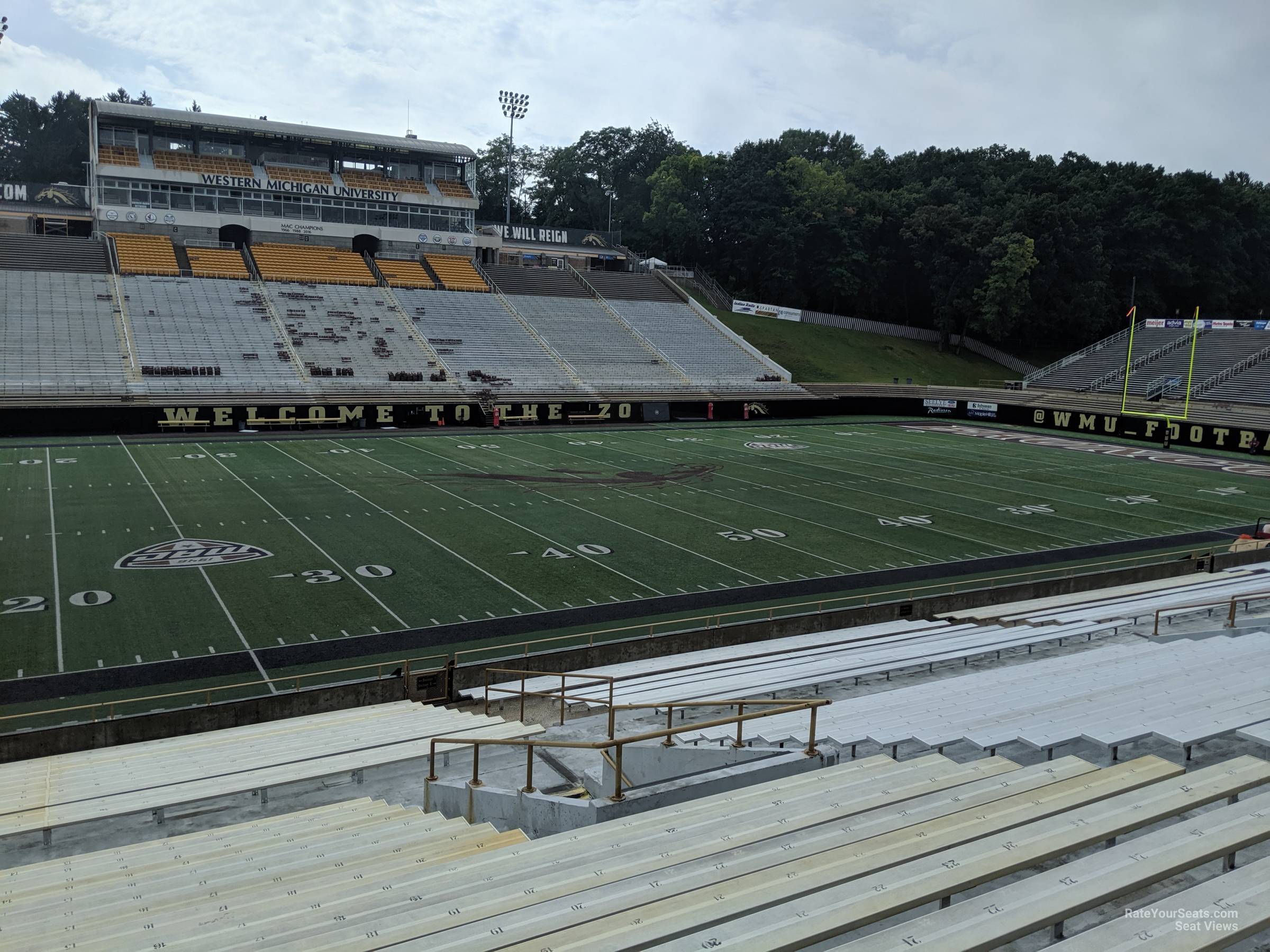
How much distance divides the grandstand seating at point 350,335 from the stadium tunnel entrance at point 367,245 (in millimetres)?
6653

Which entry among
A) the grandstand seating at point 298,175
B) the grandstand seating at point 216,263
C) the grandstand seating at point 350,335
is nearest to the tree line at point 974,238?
the grandstand seating at point 298,175

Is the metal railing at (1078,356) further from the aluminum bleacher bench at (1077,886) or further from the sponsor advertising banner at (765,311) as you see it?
the aluminum bleacher bench at (1077,886)

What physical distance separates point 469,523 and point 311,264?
3736 centimetres

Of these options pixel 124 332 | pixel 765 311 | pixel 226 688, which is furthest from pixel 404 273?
pixel 226 688

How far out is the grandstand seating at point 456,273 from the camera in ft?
191

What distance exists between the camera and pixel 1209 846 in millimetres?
4883

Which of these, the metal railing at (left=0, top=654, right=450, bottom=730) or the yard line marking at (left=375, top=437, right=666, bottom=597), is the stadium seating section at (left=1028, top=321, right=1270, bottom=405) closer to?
the yard line marking at (left=375, top=437, right=666, bottom=597)

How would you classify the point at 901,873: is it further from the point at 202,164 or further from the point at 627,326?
the point at 202,164

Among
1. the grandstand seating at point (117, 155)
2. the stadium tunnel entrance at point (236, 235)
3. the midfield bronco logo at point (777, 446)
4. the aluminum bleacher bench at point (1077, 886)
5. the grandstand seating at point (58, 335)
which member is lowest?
the midfield bronco logo at point (777, 446)

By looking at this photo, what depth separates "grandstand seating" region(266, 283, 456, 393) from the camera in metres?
45.6

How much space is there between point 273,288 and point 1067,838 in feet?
173

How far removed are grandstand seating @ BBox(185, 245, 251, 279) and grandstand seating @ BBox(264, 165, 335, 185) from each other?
552 centimetres

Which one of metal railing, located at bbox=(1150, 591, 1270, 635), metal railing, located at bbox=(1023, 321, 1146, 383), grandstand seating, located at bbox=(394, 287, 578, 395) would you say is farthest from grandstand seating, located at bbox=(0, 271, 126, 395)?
metal railing, located at bbox=(1023, 321, 1146, 383)

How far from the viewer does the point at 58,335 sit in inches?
1679
